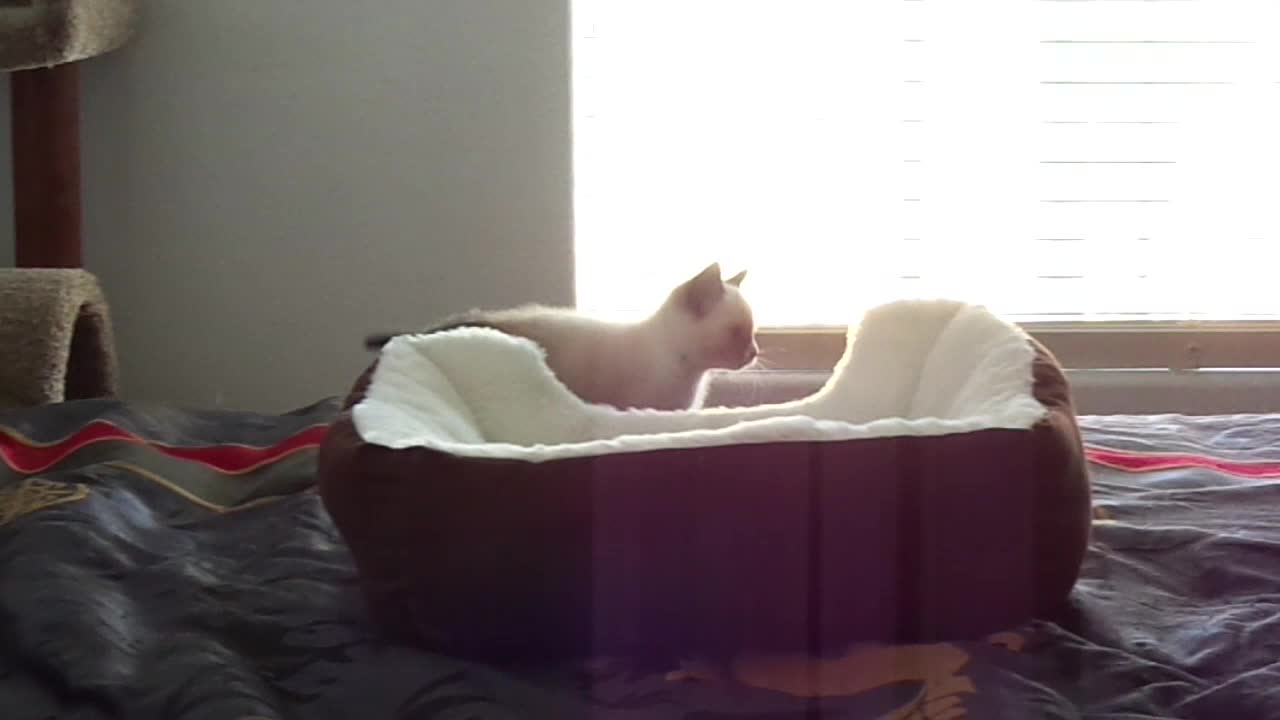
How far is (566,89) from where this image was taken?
203 cm

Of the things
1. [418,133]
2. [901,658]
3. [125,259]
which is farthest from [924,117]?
[901,658]

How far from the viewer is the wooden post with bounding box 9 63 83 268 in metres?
1.89

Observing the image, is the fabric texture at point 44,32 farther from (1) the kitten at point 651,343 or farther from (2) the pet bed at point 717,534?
(2) the pet bed at point 717,534

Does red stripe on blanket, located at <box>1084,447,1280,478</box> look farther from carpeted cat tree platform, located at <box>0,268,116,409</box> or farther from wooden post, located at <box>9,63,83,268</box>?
wooden post, located at <box>9,63,83,268</box>

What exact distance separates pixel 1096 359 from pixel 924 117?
19.1 inches

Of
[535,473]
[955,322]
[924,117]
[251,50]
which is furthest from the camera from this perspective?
[924,117]

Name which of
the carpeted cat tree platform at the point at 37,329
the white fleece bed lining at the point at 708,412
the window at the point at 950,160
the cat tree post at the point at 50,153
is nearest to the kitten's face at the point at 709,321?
the white fleece bed lining at the point at 708,412

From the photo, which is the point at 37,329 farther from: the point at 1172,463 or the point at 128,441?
the point at 1172,463

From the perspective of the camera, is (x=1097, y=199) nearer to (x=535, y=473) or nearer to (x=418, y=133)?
(x=418, y=133)

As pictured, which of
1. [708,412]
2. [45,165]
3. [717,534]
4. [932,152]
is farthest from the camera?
[932,152]

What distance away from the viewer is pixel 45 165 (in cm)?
190

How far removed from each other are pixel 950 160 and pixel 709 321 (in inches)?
26.3

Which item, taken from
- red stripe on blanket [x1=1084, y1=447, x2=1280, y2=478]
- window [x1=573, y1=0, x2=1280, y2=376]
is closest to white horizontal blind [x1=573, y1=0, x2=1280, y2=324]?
window [x1=573, y1=0, x2=1280, y2=376]

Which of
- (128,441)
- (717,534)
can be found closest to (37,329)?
(128,441)
